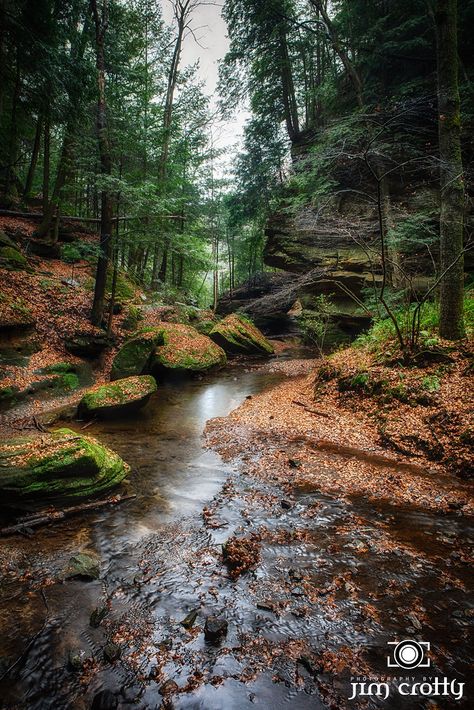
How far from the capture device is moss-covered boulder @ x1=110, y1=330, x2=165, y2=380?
11.3 meters

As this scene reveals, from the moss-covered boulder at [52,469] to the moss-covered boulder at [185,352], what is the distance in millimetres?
7667

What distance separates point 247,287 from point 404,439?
22559 mm

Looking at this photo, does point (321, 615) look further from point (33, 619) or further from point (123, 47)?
point (123, 47)

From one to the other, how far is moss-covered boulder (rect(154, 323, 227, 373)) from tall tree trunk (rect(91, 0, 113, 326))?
9.72ft

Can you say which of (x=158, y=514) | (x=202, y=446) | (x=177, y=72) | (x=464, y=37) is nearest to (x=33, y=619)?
(x=158, y=514)

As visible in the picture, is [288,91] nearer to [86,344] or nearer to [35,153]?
[35,153]

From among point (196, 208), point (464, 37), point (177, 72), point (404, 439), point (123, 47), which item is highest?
point (177, 72)

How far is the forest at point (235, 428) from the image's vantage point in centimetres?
268

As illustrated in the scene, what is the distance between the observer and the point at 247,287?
27484 mm

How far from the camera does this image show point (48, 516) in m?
4.54

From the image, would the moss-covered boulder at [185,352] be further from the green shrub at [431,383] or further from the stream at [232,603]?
the green shrub at [431,383]

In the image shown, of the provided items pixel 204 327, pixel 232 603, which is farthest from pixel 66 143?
pixel 232 603

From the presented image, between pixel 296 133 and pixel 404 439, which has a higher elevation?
pixel 296 133

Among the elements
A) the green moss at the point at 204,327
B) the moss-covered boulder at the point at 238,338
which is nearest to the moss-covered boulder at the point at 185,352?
the moss-covered boulder at the point at 238,338
